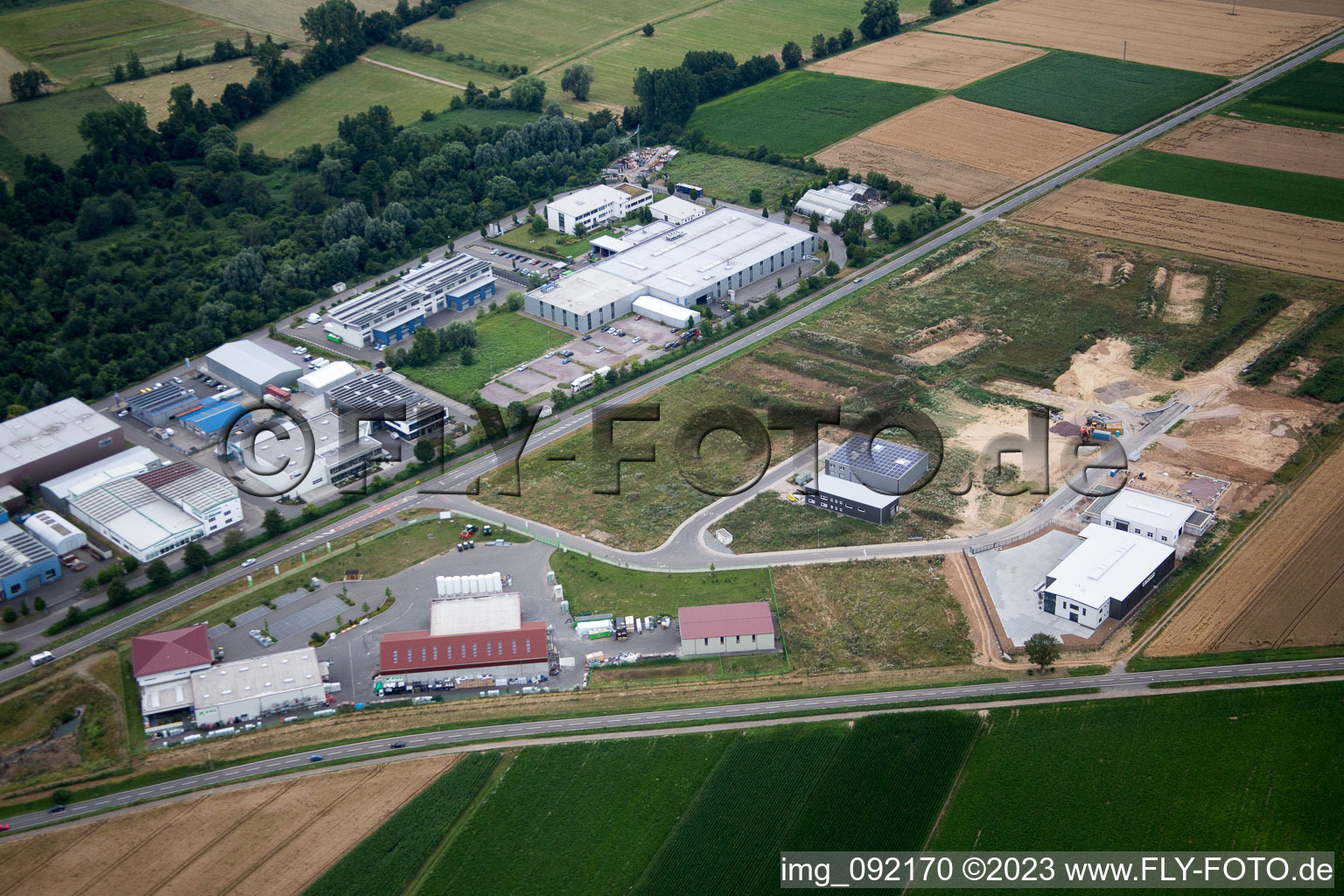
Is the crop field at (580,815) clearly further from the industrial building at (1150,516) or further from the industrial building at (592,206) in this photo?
the industrial building at (592,206)

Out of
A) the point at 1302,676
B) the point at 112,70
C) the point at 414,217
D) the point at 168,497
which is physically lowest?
the point at 1302,676

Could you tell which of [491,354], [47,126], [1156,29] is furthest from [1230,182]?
[47,126]

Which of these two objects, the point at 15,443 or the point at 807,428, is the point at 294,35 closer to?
the point at 15,443

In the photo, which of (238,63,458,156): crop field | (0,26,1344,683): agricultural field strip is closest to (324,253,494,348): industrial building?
(0,26,1344,683): agricultural field strip

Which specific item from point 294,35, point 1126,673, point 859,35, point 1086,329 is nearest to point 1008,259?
point 1086,329

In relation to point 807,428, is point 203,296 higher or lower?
higher
